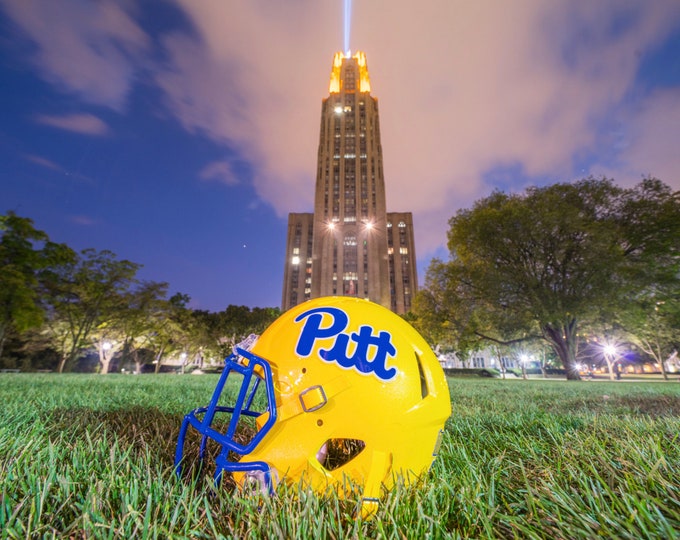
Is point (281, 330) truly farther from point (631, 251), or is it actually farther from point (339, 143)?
point (339, 143)

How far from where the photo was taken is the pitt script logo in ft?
4.68

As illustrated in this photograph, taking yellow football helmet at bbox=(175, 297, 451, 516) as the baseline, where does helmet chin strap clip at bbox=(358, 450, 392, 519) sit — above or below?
below

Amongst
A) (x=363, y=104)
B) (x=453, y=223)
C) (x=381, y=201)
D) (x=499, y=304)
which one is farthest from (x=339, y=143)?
(x=499, y=304)

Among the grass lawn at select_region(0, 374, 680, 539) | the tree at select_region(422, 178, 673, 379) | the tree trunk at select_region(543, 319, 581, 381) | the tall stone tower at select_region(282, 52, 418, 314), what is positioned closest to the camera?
the grass lawn at select_region(0, 374, 680, 539)

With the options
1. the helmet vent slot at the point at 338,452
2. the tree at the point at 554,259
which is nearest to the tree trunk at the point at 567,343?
the tree at the point at 554,259

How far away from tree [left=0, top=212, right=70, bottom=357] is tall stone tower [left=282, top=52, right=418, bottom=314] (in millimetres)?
56523

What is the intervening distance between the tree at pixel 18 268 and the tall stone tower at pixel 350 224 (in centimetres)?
5652

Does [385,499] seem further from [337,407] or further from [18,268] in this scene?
[18,268]

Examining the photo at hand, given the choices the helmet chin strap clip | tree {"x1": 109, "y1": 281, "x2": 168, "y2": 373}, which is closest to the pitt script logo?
the helmet chin strap clip

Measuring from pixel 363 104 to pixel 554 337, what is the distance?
85099 mm

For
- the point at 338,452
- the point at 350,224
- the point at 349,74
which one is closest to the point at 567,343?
the point at 338,452

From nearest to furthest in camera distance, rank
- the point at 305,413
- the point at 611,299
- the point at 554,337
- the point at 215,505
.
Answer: the point at 215,505 → the point at 305,413 → the point at 611,299 → the point at 554,337

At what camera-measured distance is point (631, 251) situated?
17.3m

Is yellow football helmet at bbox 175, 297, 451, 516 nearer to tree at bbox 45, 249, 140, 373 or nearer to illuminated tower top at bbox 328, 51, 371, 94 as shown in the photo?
tree at bbox 45, 249, 140, 373
